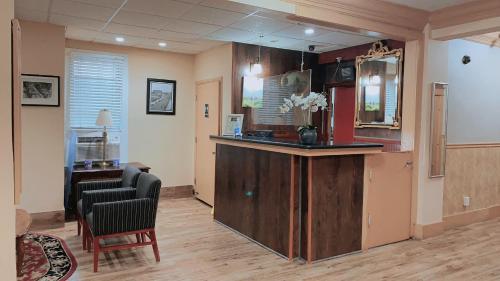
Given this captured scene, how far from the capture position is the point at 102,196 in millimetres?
3869

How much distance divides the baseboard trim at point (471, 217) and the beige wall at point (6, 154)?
4685 millimetres

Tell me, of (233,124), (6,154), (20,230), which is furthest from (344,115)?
(6,154)

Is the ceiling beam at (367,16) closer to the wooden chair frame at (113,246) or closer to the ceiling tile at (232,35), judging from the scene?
the ceiling tile at (232,35)

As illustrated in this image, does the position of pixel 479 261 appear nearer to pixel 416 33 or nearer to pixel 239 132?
pixel 416 33

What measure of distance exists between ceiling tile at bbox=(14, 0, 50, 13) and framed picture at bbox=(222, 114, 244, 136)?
2.48 metres

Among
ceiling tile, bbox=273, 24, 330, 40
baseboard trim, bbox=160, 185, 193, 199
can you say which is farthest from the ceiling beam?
baseboard trim, bbox=160, 185, 193, 199

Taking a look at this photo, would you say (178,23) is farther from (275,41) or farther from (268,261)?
(268,261)

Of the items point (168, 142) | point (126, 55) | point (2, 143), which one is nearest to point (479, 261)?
point (2, 143)

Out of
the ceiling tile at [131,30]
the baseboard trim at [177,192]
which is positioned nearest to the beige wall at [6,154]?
the ceiling tile at [131,30]

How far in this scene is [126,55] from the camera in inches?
235

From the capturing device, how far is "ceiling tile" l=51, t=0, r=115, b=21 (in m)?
3.71

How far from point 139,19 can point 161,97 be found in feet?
7.31

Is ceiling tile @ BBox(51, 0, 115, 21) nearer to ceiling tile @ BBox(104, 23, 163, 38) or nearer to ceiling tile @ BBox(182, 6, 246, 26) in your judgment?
ceiling tile @ BBox(104, 23, 163, 38)

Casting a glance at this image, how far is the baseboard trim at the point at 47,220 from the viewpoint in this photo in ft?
15.0
